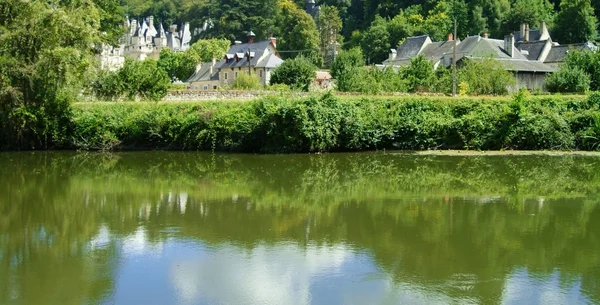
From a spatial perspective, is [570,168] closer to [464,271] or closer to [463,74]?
[464,271]

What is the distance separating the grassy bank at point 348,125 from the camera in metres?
27.9

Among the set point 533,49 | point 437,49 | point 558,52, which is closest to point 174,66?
point 437,49

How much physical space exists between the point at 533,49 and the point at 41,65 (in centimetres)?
4912

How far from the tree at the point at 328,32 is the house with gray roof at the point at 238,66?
56.7 ft

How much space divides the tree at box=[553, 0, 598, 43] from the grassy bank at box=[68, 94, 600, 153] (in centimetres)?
4855

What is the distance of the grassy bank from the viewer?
27.9m

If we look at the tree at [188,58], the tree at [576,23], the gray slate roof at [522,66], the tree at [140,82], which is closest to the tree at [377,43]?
the tree at [188,58]

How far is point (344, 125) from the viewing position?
92.6ft

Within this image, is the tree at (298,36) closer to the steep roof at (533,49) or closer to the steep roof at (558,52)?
the steep roof at (533,49)

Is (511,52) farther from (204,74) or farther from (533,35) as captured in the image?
(204,74)

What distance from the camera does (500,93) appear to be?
40.7 metres

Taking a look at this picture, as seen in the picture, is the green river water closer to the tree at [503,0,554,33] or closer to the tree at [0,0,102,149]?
the tree at [0,0,102,149]

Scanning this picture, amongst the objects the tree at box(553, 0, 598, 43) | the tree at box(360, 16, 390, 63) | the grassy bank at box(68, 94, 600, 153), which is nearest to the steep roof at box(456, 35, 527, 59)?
the tree at box(553, 0, 598, 43)

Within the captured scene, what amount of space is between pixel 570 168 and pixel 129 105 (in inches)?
783
